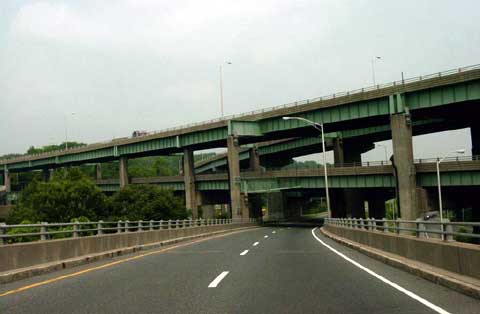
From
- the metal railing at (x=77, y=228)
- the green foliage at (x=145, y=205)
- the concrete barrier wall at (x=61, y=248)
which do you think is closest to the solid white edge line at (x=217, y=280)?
the metal railing at (x=77, y=228)

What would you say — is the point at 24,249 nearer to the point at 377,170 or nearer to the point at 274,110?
the point at 377,170

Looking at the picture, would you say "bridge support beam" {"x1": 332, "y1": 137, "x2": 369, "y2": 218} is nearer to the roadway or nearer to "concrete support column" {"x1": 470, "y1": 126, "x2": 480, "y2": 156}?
"concrete support column" {"x1": 470, "y1": 126, "x2": 480, "y2": 156}

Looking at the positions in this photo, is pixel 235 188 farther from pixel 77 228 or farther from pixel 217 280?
pixel 217 280

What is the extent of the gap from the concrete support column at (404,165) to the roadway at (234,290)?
37.6m

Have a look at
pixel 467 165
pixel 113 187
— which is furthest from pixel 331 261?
pixel 113 187

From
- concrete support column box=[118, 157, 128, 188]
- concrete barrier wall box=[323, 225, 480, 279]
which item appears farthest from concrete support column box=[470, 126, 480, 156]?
concrete support column box=[118, 157, 128, 188]

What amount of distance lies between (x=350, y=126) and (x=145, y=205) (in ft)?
129

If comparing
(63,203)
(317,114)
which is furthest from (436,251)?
(63,203)

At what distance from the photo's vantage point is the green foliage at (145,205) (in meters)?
89.9

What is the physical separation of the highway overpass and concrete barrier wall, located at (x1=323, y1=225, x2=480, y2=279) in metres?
34.3

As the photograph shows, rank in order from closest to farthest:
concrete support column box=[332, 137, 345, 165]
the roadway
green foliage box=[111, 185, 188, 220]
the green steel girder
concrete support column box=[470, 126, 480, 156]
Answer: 1. the roadway
2. the green steel girder
3. concrete support column box=[470, 126, 480, 156]
4. concrete support column box=[332, 137, 345, 165]
5. green foliage box=[111, 185, 188, 220]

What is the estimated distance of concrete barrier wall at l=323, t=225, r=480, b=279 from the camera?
10.1 m

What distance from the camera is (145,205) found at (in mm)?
89875

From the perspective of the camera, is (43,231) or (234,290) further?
(43,231)
